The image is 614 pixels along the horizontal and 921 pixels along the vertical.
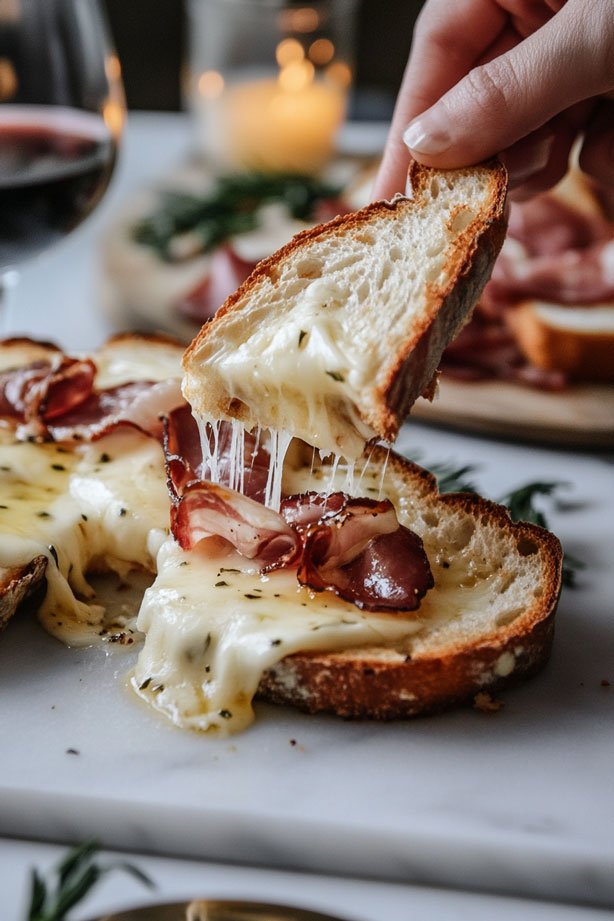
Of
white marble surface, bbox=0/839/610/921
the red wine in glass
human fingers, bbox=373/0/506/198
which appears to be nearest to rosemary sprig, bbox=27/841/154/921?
white marble surface, bbox=0/839/610/921

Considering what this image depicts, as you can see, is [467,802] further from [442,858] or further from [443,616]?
[443,616]

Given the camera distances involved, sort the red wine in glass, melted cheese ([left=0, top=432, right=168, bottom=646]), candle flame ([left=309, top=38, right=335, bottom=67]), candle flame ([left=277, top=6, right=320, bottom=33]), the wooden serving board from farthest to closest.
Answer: candle flame ([left=309, top=38, right=335, bottom=67])
candle flame ([left=277, top=6, right=320, bottom=33])
the wooden serving board
the red wine in glass
melted cheese ([left=0, top=432, right=168, bottom=646])

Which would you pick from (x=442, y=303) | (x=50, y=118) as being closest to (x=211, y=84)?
(x=50, y=118)

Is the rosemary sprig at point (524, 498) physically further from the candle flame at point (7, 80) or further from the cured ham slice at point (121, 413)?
the candle flame at point (7, 80)

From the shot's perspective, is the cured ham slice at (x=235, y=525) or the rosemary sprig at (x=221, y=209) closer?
the cured ham slice at (x=235, y=525)

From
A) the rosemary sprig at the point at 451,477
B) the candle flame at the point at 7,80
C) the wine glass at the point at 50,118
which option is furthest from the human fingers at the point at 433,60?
the candle flame at the point at 7,80

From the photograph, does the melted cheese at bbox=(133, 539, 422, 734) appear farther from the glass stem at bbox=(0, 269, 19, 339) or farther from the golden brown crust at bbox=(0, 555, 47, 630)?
the glass stem at bbox=(0, 269, 19, 339)

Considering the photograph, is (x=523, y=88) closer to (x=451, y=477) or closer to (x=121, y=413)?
(x=451, y=477)
